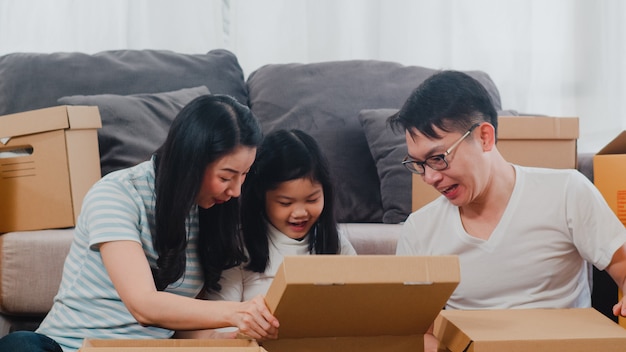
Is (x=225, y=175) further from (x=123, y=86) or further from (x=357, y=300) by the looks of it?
(x=123, y=86)

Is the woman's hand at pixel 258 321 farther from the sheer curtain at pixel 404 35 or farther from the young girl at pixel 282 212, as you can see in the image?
the sheer curtain at pixel 404 35

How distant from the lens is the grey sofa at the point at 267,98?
2.15 metres

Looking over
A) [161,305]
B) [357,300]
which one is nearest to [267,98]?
[161,305]

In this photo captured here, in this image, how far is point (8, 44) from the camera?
8.48 feet

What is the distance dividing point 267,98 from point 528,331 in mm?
1317

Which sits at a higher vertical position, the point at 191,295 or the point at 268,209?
the point at 268,209

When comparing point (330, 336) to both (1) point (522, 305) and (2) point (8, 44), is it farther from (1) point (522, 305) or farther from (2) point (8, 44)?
(2) point (8, 44)

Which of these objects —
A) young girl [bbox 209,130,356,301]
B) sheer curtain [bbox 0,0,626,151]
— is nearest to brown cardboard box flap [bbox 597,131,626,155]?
young girl [bbox 209,130,356,301]

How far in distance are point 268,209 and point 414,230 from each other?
303mm

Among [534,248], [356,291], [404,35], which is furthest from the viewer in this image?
[404,35]

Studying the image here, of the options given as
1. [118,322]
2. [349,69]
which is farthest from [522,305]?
[349,69]

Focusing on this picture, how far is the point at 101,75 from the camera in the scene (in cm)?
234

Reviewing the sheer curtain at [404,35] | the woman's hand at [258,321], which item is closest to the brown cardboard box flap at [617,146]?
the woman's hand at [258,321]

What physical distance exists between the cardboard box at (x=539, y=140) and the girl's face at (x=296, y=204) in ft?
1.58
